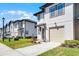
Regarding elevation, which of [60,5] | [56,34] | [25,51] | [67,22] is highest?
[60,5]

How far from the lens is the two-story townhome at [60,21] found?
2075 cm

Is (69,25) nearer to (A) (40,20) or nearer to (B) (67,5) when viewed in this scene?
(B) (67,5)

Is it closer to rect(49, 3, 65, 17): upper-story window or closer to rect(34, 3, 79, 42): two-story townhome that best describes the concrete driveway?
rect(34, 3, 79, 42): two-story townhome

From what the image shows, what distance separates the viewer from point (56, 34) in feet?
79.3

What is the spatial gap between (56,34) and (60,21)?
1.71 m

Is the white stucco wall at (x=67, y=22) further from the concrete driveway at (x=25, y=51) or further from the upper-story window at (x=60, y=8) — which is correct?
the concrete driveway at (x=25, y=51)

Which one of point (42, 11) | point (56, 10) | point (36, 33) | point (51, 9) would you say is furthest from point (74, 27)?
point (36, 33)

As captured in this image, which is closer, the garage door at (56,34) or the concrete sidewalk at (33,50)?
the concrete sidewalk at (33,50)

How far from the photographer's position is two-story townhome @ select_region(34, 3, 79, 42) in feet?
68.1

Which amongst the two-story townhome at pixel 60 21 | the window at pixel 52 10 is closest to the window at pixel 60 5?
the two-story townhome at pixel 60 21

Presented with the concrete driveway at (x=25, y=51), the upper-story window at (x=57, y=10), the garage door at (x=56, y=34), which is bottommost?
the concrete driveway at (x=25, y=51)

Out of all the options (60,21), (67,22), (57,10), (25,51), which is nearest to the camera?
(25,51)

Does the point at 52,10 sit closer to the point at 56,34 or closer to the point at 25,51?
the point at 56,34

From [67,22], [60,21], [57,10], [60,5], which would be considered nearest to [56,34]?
[60,21]
